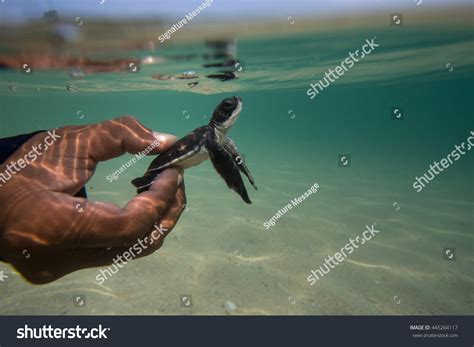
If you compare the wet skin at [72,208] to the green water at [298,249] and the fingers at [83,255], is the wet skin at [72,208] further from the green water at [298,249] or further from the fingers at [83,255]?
the green water at [298,249]

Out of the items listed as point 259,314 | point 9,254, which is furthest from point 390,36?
point 9,254

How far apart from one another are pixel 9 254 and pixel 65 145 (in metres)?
0.97

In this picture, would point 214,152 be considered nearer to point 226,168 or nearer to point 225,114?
point 226,168

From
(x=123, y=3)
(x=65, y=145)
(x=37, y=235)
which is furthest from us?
→ (x=123, y=3)

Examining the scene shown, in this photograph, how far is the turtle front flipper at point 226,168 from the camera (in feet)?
14.5

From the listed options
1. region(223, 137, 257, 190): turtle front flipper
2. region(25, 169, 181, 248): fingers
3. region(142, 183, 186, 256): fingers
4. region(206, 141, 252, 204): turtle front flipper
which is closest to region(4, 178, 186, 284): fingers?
region(142, 183, 186, 256): fingers

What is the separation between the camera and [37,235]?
2262 millimetres

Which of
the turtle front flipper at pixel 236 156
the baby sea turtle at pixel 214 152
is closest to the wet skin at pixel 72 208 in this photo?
the baby sea turtle at pixel 214 152

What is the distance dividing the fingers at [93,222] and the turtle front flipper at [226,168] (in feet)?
6.23

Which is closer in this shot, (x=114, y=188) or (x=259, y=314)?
(x=259, y=314)

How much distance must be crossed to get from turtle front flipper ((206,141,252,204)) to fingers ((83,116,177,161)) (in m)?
1.75

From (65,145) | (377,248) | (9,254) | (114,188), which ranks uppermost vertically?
(65,145)

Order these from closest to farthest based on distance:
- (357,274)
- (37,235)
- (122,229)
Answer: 1. (37,235)
2. (122,229)
3. (357,274)
